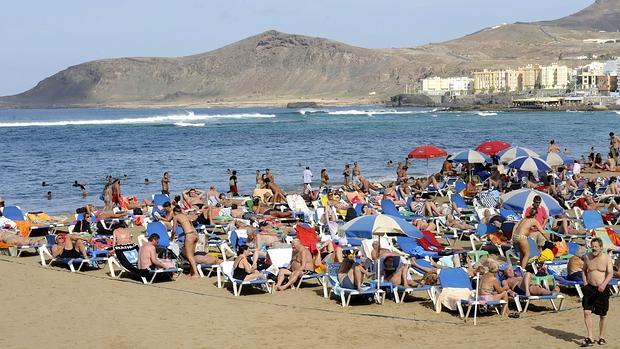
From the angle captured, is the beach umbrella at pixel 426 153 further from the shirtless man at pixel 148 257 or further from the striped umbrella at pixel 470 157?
the shirtless man at pixel 148 257

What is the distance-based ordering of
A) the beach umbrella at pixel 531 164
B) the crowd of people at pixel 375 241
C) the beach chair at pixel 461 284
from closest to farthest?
the beach chair at pixel 461 284, the crowd of people at pixel 375 241, the beach umbrella at pixel 531 164

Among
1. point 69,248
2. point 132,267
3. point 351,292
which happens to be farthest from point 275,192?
point 351,292

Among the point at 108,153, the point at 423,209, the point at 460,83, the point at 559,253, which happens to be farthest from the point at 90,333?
the point at 460,83

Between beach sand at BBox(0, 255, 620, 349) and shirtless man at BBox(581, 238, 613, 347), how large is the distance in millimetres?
330

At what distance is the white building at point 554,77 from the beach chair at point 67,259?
174552 mm

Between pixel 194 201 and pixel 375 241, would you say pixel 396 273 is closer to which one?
pixel 375 241

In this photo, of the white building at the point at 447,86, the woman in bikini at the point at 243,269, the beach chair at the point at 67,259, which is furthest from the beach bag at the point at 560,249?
the white building at the point at 447,86

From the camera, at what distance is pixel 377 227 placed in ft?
34.4

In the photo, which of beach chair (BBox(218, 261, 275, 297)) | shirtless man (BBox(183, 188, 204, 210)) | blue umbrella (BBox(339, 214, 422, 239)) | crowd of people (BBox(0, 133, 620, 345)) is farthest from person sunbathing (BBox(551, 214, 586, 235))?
shirtless man (BBox(183, 188, 204, 210))

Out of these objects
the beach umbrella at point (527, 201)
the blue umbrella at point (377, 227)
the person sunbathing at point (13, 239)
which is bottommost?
the person sunbathing at point (13, 239)

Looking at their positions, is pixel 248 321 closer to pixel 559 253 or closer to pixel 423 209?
pixel 559 253

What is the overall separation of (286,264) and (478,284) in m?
2.81

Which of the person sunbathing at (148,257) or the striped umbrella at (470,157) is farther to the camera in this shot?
the striped umbrella at (470,157)

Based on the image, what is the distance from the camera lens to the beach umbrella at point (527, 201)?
503 inches
